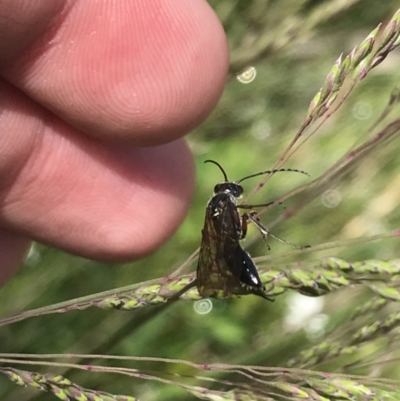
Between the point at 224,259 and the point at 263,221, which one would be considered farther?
the point at 263,221

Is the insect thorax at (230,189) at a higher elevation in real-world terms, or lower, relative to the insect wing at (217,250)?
higher

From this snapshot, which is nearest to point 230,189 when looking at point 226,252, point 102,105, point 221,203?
point 221,203

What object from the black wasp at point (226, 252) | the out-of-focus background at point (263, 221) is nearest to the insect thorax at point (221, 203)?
the black wasp at point (226, 252)

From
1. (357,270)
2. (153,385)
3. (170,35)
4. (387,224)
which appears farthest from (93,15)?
(387,224)

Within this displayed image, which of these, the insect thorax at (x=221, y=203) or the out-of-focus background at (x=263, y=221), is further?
the out-of-focus background at (x=263, y=221)

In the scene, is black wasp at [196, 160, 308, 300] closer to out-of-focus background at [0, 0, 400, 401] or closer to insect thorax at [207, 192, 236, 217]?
insect thorax at [207, 192, 236, 217]

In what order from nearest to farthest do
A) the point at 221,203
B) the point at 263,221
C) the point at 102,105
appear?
the point at 102,105 < the point at 221,203 < the point at 263,221

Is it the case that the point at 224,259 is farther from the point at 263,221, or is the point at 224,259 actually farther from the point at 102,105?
the point at 263,221

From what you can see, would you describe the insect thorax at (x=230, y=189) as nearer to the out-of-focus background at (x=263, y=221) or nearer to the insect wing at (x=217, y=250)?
the insect wing at (x=217, y=250)

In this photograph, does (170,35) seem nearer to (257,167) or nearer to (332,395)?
(332,395)
